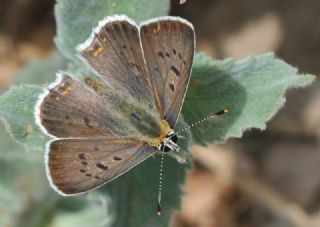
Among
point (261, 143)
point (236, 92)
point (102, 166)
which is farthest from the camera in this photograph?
point (261, 143)

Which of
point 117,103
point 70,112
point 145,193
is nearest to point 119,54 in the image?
point 117,103

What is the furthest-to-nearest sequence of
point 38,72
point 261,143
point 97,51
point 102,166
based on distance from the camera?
point 261,143 < point 38,72 < point 97,51 < point 102,166

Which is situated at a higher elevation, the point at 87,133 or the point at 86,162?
the point at 87,133

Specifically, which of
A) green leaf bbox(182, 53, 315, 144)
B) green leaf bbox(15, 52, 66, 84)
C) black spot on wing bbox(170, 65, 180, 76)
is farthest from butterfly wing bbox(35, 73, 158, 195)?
green leaf bbox(15, 52, 66, 84)

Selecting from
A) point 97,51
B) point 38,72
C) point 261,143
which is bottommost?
point 97,51

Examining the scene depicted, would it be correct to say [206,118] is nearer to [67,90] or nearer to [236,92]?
[236,92]

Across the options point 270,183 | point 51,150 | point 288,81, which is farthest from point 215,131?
point 270,183

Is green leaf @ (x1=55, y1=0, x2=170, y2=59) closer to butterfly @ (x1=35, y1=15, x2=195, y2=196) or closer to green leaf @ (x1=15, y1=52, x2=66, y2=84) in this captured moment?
butterfly @ (x1=35, y1=15, x2=195, y2=196)

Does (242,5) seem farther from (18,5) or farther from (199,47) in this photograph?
(18,5)

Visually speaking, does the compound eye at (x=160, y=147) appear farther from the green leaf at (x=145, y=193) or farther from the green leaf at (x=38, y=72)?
the green leaf at (x=38, y=72)
